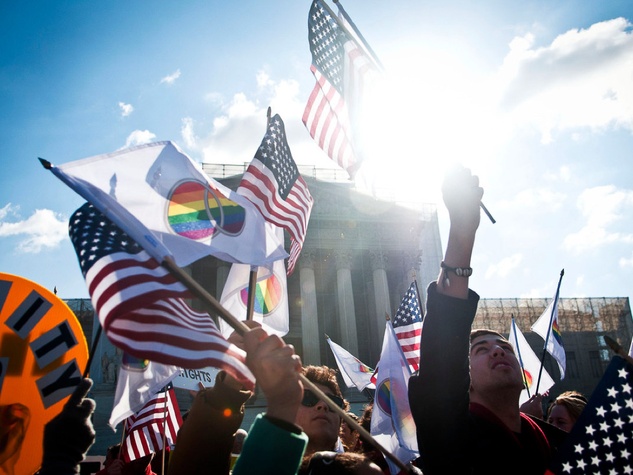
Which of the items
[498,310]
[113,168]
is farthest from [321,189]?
[113,168]

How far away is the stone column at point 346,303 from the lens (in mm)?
31125

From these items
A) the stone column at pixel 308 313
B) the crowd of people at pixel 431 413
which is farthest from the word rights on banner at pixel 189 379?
the stone column at pixel 308 313

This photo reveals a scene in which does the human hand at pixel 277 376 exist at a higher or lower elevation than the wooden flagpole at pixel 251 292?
lower

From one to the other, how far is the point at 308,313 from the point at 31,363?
29116mm

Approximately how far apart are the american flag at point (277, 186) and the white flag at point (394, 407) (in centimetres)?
173

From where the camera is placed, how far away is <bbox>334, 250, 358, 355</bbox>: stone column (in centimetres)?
3112

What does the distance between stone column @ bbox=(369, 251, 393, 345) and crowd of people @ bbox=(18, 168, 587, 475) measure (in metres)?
29.2

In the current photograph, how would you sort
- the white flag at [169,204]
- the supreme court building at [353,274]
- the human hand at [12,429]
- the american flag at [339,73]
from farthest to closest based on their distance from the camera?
the supreme court building at [353,274], the american flag at [339,73], the human hand at [12,429], the white flag at [169,204]

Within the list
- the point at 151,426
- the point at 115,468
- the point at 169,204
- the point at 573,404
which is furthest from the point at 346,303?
the point at 169,204

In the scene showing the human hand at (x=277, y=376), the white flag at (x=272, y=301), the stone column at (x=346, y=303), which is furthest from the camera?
the stone column at (x=346, y=303)

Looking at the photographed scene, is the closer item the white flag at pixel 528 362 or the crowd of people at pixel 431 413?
the crowd of people at pixel 431 413

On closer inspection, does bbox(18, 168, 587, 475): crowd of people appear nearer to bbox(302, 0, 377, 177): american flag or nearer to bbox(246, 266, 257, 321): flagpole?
bbox(246, 266, 257, 321): flagpole

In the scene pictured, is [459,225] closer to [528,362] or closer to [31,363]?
[31,363]

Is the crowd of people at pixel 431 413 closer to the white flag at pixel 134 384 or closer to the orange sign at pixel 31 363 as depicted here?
the orange sign at pixel 31 363
